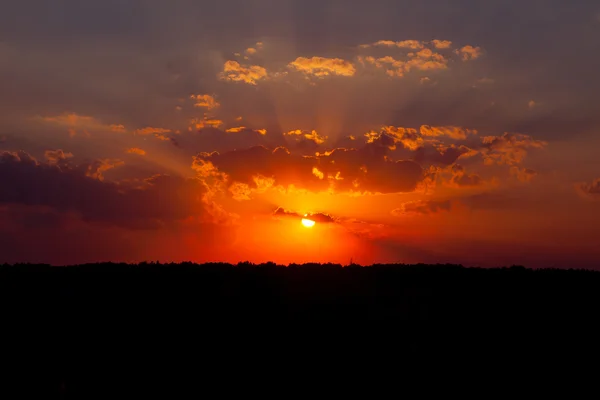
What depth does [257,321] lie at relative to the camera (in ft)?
69.2

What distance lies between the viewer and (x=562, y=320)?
72.7 ft

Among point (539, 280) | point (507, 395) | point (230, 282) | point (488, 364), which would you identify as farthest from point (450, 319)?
point (230, 282)

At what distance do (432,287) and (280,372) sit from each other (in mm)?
8731

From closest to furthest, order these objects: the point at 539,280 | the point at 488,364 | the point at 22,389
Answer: the point at 22,389, the point at 488,364, the point at 539,280

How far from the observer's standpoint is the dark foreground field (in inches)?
750

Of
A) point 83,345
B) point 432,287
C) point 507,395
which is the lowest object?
point 507,395

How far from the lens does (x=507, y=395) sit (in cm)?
1858

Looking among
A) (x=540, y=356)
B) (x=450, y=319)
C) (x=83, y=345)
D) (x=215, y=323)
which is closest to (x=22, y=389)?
(x=83, y=345)

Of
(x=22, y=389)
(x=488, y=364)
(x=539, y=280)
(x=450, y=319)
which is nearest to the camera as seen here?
(x=22, y=389)

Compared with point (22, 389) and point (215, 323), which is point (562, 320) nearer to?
point (215, 323)

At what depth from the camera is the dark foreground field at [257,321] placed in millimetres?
19047

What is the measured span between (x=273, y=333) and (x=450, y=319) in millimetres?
7006

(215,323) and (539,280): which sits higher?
(539,280)

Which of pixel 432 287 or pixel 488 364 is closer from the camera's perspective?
pixel 488 364
